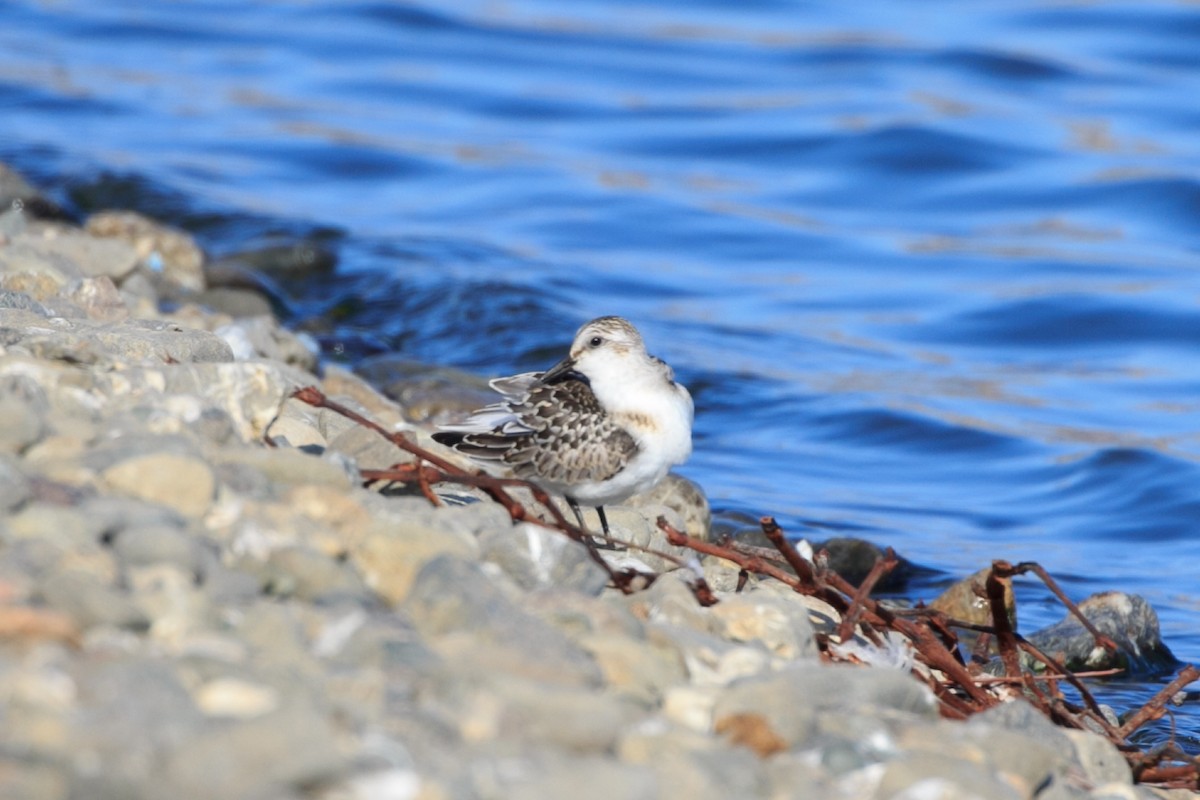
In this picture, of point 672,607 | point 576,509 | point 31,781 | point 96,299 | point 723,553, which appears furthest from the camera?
point 96,299

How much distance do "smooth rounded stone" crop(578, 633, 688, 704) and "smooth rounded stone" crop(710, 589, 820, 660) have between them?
1.67ft

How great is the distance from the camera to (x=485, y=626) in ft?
10.6

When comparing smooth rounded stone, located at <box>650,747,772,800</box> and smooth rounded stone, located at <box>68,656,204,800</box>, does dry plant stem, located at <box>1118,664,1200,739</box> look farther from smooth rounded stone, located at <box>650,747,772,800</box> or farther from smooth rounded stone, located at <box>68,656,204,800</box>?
smooth rounded stone, located at <box>68,656,204,800</box>

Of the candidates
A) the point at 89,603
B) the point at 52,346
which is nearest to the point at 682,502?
the point at 52,346

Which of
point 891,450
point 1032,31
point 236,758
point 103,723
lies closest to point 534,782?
point 236,758

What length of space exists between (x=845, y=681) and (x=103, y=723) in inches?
63.0

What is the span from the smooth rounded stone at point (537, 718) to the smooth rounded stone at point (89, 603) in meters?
0.64

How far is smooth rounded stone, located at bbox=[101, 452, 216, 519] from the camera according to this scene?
345 centimetres

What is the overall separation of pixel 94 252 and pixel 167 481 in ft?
19.9

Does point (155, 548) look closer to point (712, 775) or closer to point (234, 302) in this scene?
point (712, 775)

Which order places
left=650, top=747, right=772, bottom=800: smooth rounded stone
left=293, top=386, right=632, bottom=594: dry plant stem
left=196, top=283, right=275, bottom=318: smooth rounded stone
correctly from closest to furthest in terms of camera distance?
1. left=650, top=747, right=772, bottom=800: smooth rounded stone
2. left=293, top=386, right=632, bottom=594: dry plant stem
3. left=196, top=283, right=275, bottom=318: smooth rounded stone

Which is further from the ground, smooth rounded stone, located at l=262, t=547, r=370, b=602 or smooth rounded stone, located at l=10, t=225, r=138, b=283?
smooth rounded stone, located at l=262, t=547, r=370, b=602

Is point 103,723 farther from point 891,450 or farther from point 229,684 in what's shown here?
point 891,450

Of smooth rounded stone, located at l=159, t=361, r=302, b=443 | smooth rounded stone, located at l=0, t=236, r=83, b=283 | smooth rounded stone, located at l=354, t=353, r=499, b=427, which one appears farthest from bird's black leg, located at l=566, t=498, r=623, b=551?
smooth rounded stone, located at l=0, t=236, r=83, b=283
